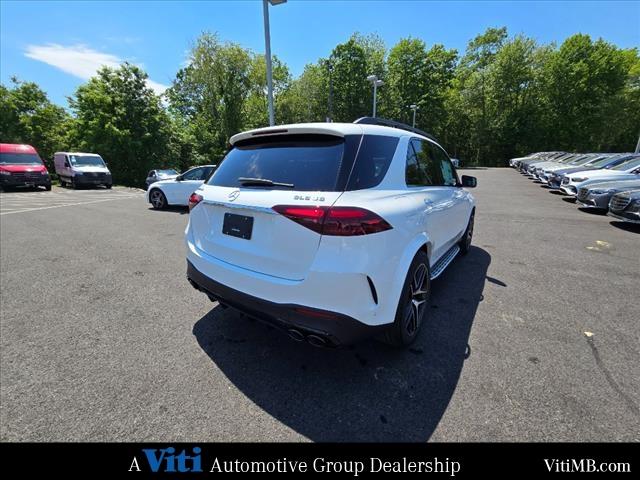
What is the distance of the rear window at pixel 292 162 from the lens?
2072 mm

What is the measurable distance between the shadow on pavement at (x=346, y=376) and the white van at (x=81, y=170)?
1965 centimetres

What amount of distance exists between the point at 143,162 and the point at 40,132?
56.0 ft

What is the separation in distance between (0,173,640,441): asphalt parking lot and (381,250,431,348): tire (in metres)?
0.18

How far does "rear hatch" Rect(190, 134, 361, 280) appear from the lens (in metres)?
1.98

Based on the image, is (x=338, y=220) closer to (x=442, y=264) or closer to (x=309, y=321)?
(x=309, y=321)

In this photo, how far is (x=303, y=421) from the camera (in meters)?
1.88

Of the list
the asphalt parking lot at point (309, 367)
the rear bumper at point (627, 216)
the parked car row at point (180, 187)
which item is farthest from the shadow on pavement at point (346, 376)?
the parked car row at point (180, 187)

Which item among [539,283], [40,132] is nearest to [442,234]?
[539,283]

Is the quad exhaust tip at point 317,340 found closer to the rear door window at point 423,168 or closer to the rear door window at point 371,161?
the rear door window at point 371,161

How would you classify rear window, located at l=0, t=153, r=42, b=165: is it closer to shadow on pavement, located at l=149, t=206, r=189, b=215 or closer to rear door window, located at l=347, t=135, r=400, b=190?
shadow on pavement, located at l=149, t=206, r=189, b=215

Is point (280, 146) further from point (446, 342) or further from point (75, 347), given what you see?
point (75, 347)
